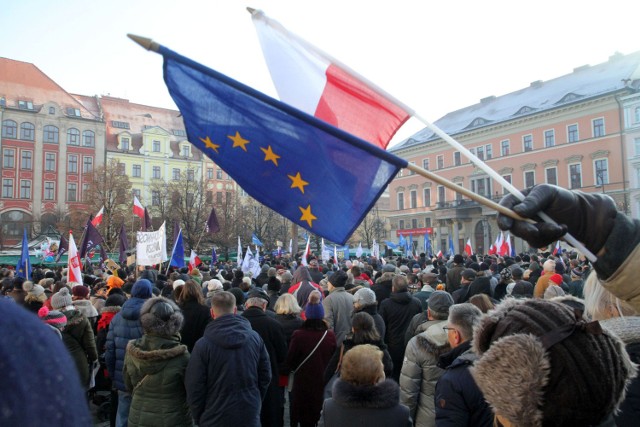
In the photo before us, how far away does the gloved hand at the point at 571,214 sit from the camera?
6.12 feet

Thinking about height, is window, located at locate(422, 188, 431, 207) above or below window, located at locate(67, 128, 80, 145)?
below

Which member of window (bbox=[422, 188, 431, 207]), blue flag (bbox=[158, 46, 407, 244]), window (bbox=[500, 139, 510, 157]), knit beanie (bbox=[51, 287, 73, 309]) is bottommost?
knit beanie (bbox=[51, 287, 73, 309])

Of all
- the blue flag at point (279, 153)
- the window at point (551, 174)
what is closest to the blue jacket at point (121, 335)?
the blue flag at point (279, 153)

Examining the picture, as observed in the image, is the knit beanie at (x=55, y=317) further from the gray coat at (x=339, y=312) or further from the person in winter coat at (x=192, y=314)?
the gray coat at (x=339, y=312)

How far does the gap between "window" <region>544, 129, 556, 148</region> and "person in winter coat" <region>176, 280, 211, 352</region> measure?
54949mm

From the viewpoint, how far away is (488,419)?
3.32 m

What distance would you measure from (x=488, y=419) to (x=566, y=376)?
211 centimetres

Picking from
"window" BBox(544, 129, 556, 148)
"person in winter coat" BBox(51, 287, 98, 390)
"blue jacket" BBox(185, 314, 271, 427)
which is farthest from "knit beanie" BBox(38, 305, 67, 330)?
"window" BBox(544, 129, 556, 148)

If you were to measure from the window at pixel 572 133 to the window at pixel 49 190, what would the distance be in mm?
60861

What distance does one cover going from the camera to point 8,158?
194ft

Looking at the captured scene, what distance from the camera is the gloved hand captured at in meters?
1.86

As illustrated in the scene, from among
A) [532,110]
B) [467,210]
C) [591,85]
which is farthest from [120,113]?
[591,85]

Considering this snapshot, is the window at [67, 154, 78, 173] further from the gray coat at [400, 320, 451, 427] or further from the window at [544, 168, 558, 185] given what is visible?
the gray coat at [400, 320, 451, 427]

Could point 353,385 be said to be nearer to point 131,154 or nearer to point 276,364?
point 276,364
